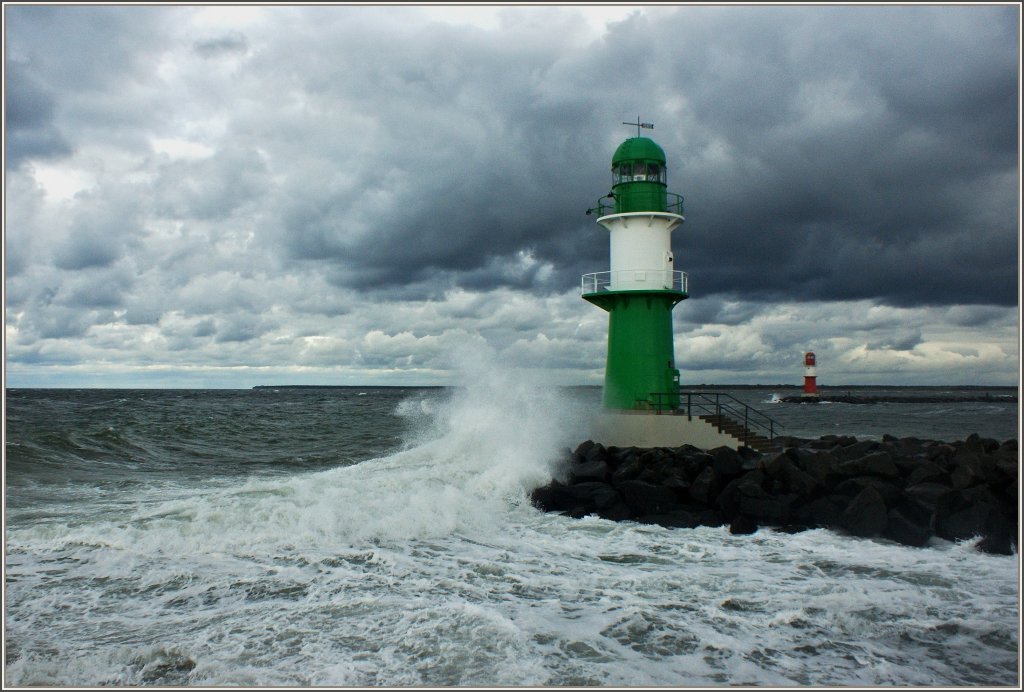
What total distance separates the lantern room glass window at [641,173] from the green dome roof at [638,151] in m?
0.11

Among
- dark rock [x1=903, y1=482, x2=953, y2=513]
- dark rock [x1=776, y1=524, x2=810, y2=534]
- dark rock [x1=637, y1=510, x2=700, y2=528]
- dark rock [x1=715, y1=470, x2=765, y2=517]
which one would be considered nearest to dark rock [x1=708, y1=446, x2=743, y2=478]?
dark rock [x1=715, y1=470, x2=765, y2=517]

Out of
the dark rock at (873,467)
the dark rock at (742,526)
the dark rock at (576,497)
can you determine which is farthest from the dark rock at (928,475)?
the dark rock at (576,497)

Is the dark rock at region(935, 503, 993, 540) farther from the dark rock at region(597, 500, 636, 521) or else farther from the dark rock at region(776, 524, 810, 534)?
the dark rock at region(597, 500, 636, 521)

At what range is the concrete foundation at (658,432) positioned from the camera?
42.9 feet

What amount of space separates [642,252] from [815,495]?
615 centimetres

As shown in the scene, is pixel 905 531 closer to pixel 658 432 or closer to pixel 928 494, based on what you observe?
pixel 928 494

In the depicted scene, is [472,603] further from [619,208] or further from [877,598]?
[619,208]

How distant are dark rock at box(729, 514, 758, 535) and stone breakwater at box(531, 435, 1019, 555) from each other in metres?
0.01

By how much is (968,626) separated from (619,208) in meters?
10.3

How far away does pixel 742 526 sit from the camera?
26.8ft

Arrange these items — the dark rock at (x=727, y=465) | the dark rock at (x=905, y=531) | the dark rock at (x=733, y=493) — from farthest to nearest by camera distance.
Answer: the dark rock at (x=727, y=465) → the dark rock at (x=733, y=493) → the dark rock at (x=905, y=531)

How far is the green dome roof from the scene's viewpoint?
14.1 metres

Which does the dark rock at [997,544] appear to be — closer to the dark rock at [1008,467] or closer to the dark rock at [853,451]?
the dark rock at [1008,467]

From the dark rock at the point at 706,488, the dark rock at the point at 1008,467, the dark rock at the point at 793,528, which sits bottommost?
the dark rock at the point at 793,528
